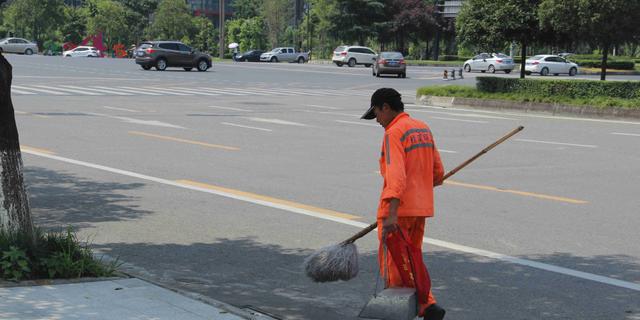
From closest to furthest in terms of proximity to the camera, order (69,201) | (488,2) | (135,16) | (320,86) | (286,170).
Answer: (69,201)
(286,170)
(488,2)
(320,86)
(135,16)

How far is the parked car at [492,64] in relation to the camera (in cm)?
6109

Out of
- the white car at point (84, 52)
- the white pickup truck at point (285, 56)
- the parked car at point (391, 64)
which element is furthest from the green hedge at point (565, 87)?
the white car at point (84, 52)

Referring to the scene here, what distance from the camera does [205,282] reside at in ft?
22.9

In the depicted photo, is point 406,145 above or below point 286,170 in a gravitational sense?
above

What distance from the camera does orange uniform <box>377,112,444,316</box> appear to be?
17.2 ft

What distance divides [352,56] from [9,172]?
208 feet

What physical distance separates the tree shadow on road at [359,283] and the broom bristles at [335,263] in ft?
1.65

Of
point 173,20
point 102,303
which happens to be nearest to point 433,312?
point 102,303

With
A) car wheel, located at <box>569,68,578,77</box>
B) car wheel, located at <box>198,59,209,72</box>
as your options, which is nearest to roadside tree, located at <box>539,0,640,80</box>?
car wheel, located at <box>198,59,209,72</box>

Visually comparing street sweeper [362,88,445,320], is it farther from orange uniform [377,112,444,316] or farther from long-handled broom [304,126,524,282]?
long-handled broom [304,126,524,282]

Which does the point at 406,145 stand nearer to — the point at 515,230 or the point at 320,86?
the point at 515,230

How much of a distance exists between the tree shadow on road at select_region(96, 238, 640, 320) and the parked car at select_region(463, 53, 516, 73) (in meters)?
54.6

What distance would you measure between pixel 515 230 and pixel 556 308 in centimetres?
273

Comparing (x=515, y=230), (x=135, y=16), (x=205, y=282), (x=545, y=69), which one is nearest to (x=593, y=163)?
(x=515, y=230)
